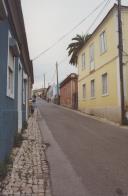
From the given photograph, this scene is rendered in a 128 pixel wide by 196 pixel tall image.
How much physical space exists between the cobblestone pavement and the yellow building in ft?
31.7

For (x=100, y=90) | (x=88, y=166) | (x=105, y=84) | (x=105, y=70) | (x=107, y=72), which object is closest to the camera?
(x=88, y=166)

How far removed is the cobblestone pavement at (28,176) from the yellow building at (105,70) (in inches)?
380

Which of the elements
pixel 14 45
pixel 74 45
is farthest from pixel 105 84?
pixel 74 45

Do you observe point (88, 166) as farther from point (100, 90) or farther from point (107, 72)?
point (100, 90)

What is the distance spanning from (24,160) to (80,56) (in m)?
A: 22.0

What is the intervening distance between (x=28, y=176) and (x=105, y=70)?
48.9ft

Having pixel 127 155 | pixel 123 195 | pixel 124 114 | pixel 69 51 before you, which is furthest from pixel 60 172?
pixel 69 51

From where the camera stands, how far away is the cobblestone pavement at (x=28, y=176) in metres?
4.98

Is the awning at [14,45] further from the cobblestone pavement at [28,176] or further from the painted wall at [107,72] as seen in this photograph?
the painted wall at [107,72]

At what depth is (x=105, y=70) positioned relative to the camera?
19.9 metres

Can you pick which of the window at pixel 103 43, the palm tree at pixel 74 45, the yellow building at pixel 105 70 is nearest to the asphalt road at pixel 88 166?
the yellow building at pixel 105 70

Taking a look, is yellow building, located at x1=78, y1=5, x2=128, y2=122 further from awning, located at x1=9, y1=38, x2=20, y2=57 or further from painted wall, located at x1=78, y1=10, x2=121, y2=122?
awning, located at x1=9, y1=38, x2=20, y2=57

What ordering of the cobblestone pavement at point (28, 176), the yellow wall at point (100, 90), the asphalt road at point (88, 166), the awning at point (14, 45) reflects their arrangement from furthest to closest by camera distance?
the yellow wall at point (100, 90) → the awning at point (14, 45) → the asphalt road at point (88, 166) → the cobblestone pavement at point (28, 176)

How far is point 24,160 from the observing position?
715 cm
